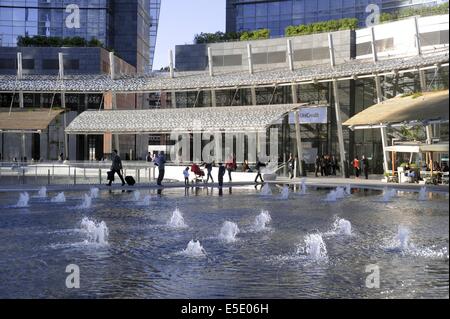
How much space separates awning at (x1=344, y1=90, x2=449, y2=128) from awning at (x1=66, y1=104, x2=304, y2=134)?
9706 millimetres

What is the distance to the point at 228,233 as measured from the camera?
1535cm

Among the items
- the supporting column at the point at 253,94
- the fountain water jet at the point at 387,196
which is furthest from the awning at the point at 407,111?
the supporting column at the point at 253,94

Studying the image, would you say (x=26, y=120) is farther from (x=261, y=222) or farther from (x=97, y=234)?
(x=97, y=234)

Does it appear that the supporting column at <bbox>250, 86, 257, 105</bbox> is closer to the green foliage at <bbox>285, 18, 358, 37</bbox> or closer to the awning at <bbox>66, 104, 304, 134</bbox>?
the awning at <bbox>66, 104, 304, 134</bbox>

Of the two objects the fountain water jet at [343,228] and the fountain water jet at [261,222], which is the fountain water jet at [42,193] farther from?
→ the fountain water jet at [343,228]

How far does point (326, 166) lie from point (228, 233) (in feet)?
119

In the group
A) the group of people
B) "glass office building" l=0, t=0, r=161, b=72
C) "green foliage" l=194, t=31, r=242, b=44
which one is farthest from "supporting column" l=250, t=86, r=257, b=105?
"glass office building" l=0, t=0, r=161, b=72

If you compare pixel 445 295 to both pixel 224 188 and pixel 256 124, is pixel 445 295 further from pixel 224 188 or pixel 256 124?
pixel 256 124

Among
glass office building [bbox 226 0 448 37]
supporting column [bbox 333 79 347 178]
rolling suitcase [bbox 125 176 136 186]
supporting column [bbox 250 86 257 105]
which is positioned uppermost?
glass office building [bbox 226 0 448 37]

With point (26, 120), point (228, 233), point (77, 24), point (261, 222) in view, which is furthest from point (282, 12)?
point (228, 233)

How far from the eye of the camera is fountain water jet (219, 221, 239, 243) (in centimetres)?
1465

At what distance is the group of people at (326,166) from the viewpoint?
50.3 m

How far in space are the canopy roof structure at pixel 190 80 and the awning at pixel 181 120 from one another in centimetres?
206

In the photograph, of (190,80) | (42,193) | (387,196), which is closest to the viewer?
(387,196)
